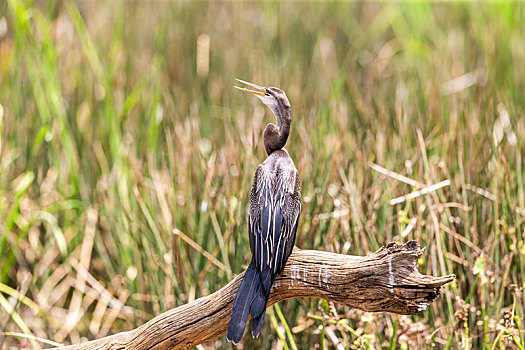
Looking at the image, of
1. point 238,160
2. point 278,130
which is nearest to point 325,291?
point 278,130

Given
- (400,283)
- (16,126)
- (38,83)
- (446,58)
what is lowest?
(400,283)

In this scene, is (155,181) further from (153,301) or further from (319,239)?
(319,239)

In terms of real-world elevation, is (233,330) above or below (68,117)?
below

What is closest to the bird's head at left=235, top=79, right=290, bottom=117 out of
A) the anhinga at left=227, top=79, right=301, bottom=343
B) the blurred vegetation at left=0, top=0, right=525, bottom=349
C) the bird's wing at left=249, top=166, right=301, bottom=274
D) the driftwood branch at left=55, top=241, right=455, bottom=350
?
the anhinga at left=227, top=79, right=301, bottom=343

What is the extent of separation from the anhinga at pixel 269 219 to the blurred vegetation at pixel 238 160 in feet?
1.12

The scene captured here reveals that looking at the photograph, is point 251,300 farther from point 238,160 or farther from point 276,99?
point 238,160

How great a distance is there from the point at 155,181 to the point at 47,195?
2.79ft

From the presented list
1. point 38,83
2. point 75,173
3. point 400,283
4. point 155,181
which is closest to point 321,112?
point 155,181

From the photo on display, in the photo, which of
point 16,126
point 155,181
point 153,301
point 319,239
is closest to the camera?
point 319,239

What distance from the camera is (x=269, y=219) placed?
1476 millimetres

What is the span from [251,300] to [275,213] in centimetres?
20

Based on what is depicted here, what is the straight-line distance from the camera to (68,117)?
364 centimetres

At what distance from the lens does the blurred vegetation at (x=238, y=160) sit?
7.20 ft

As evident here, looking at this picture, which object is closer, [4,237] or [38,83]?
[4,237]
